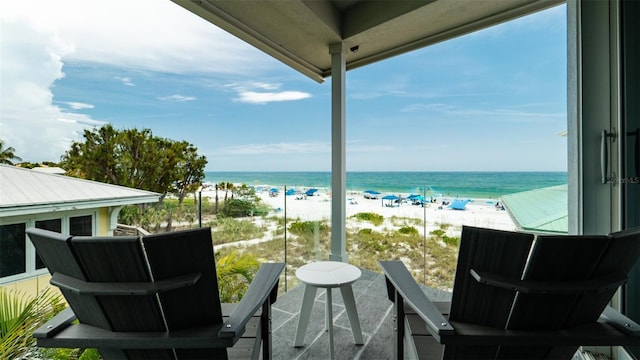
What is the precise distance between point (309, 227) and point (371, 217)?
72.1 inches

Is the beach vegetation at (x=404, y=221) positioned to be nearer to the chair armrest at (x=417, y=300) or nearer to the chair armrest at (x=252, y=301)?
the chair armrest at (x=417, y=300)

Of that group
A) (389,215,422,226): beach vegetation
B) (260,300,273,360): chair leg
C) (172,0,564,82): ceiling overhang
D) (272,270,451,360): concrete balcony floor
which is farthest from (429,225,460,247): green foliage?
(260,300,273,360): chair leg

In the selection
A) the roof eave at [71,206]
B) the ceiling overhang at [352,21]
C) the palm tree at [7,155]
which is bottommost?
the roof eave at [71,206]

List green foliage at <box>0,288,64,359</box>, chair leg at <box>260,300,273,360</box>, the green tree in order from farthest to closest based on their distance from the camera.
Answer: the green tree → green foliage at <box>0,288,64,359</box> → chair leg at <box>260,300,273,360</box>

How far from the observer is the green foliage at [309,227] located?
3.41 metres

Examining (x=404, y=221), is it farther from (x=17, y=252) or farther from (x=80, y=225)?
(x=17, y=252)

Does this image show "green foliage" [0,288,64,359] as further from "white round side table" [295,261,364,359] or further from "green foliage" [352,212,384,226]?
"green foliage" [352,212,384,226]

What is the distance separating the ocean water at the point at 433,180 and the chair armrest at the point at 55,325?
11.1m

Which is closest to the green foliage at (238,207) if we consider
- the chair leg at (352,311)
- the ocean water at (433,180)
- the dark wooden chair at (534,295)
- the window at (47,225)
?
the window at (47,225)

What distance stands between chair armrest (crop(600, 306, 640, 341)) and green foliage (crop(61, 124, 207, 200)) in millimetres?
3745

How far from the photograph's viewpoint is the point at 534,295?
80 centimetres

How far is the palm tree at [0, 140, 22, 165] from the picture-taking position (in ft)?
6.09

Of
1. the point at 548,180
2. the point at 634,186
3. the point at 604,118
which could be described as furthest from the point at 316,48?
the point at 548,180

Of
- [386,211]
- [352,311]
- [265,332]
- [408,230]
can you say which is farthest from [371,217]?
[265,332]
